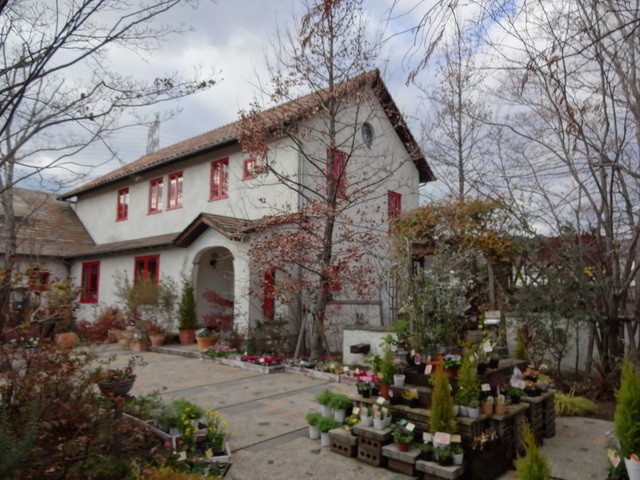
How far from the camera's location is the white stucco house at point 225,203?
11844 mm

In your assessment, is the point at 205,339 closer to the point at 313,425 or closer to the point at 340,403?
the point at 313,425

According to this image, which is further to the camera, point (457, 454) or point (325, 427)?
point (325, 427)

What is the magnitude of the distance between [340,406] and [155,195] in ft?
45.6

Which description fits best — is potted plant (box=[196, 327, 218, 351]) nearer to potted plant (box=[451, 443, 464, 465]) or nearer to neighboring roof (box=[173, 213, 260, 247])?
neighboring roof (box=[173, 213, 260, 247])

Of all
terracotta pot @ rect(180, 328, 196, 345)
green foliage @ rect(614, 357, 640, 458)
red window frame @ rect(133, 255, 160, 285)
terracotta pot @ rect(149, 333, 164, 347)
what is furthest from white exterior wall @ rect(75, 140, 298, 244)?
green foliage @ rect(614, 357, 640, 458)

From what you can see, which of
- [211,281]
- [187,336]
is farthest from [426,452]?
[211,281]

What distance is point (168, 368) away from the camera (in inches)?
401

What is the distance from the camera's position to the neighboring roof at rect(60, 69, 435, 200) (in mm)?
10758

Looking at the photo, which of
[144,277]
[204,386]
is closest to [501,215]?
[204,386]

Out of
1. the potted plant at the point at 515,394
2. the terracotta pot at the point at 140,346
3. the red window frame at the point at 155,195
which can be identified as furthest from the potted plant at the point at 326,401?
the red window frame at the point at 155,195

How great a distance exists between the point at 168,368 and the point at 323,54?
7.98 metres

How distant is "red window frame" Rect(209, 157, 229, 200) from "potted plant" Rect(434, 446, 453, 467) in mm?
11248

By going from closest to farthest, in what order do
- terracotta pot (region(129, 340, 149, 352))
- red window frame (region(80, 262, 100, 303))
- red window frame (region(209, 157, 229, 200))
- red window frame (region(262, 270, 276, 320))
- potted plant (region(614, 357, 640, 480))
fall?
potted plant (region(614, 357, 640, 480)) < red window frame (region(262, 270, 276, 320)) < terracotta pot (region(129, 340, 149, 352)) < red window frame (region(209, 157, 229, 200)) < red window frame (region(80, 262, 100, 303))

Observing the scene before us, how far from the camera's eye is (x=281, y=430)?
5.82 meters
